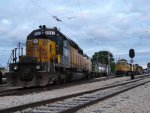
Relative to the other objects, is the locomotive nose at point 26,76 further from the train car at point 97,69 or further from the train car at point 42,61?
the train car at point 97,69

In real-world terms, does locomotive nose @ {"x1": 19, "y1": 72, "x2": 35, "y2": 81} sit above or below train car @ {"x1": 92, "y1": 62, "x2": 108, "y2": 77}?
below

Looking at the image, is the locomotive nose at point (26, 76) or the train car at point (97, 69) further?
the train car at point (97, 69)

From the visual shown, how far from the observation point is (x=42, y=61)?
2477 cm

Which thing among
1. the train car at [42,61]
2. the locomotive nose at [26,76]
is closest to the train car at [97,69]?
the train car at [42,61]

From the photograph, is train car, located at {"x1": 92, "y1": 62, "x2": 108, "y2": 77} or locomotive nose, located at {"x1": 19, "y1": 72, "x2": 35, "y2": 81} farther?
train car, located at {"x1": 92, "y1": 62, "x2": 108, "y2": 77}

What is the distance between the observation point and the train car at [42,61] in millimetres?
23578

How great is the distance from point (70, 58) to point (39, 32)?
6387 millimetres

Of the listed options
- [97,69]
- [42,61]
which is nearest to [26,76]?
[42,61]

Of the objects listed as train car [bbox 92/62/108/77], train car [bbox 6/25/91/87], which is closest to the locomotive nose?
train car [bbox 6/25/91/87]

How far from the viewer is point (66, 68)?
30.4 meters

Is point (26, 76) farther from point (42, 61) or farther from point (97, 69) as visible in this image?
point (97, 69)

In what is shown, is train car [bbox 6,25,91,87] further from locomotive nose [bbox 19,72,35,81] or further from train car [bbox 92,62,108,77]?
train car [bbox 92,62,108,77]

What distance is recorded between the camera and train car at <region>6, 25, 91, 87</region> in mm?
23578

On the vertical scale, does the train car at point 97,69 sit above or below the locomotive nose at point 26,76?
above
